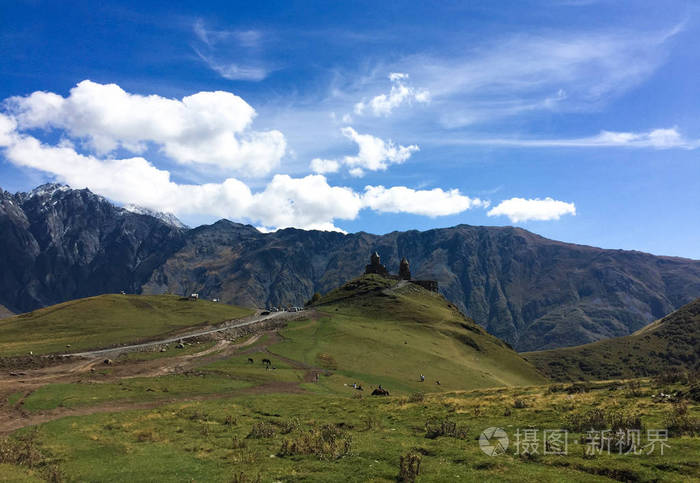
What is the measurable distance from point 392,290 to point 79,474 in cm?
15185

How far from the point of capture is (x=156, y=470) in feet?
77.6

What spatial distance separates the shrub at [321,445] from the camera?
2473 cm

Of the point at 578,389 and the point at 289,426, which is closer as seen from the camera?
the point at 289,426

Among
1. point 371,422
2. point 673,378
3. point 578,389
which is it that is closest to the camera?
point 371,422

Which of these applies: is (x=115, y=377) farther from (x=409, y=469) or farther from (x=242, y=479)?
(x=409, y=469)

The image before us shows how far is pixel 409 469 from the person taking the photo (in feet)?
67.1

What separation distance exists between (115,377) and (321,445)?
4085 centimetres

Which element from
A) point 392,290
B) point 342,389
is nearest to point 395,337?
point 342,389

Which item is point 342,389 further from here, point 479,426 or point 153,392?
point 479,426

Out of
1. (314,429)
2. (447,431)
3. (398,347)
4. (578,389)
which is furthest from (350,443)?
(398,347)

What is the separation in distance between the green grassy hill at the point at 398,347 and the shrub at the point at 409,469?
41077mm

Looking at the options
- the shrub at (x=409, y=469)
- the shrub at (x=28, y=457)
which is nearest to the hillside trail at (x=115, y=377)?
the shrub at (x=28, y=457)
